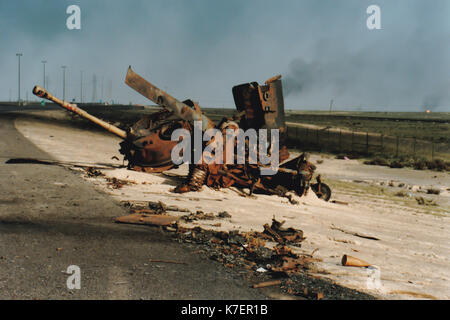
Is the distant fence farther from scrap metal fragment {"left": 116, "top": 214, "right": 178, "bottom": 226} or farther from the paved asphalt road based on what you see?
the paved asphalt road

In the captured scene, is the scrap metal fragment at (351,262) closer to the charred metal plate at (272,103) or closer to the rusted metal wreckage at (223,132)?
the rusted metal wreckage at (223,132)

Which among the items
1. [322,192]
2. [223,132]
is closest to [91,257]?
[223,132]

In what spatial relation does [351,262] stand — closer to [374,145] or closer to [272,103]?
[272,103]

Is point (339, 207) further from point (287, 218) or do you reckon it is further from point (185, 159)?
point (185, 159)

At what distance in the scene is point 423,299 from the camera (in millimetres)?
5789

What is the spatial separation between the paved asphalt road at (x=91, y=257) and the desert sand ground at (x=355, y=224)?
59.0 inches

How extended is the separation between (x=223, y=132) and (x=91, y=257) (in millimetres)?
7737

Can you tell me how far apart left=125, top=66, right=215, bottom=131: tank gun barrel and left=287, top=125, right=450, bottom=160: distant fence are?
26.1 meters

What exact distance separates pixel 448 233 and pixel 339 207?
10.7 feet

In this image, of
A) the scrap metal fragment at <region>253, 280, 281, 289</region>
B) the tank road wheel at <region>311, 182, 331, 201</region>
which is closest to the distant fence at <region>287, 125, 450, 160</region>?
the tank road wheel at <region>311, 182, 331, 201</region>

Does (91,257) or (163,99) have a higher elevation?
(163,99)

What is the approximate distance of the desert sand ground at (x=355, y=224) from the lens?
661cm

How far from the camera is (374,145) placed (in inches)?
1551
